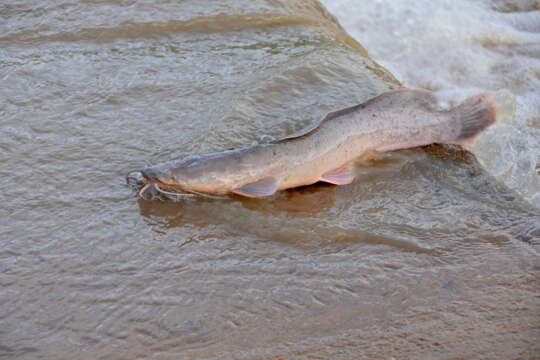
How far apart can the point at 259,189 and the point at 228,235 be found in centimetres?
35

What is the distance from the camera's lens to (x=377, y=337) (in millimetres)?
2521

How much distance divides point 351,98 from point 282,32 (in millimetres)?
1323

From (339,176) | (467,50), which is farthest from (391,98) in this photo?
(467,50)

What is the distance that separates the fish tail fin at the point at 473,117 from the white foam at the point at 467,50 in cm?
43

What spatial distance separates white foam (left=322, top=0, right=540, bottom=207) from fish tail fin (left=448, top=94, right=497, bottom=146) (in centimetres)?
43

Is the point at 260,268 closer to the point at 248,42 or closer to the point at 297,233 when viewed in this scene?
the point at 297,233

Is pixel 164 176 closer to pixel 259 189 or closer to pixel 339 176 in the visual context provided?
pixel 259 189

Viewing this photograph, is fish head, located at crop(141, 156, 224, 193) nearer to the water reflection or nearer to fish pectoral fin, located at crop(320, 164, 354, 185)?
the water reflection

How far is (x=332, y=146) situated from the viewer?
353 cm

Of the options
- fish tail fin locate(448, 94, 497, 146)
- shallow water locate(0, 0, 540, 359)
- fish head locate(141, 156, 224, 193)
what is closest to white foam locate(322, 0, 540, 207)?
fish tail fin locate(448, 94, 497, 146)

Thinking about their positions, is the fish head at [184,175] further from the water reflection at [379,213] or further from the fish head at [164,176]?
the water reflection at [379,213]

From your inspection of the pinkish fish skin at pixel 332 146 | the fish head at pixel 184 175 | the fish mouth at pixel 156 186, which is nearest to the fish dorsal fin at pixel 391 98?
the pinkish fish skin at pixel 332 146

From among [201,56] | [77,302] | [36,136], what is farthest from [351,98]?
[77,302]

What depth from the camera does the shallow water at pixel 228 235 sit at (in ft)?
8.28
